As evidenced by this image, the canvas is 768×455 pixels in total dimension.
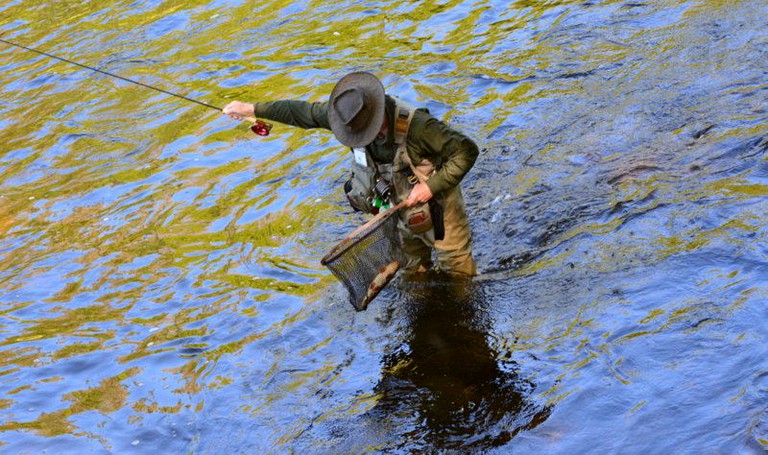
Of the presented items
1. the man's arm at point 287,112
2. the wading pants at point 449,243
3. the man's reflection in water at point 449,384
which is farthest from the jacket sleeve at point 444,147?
the man's reflection in water at point 449,384

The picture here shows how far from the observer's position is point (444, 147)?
652 cm

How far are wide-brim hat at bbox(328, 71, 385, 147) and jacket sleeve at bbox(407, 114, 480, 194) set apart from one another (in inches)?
14.0

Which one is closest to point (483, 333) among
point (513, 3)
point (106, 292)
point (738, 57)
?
point (106, 292)

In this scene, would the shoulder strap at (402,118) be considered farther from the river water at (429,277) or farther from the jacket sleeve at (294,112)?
the river water at (429,277)

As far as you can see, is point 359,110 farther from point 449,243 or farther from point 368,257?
point 449,243

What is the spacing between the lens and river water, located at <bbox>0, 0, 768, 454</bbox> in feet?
19.6

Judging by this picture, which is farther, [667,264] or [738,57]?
[738,57]

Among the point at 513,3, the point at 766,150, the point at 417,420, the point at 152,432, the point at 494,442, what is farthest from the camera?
the point at 513,3

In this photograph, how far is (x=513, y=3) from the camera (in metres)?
13.7

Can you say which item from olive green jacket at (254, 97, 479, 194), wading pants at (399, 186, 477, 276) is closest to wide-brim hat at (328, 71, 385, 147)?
olive green jacket at (254, 97, 479, 194)

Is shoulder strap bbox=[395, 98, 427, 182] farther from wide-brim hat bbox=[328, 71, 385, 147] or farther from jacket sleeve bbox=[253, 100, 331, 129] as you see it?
jacket sleeve bbox=[253, 100, 331, 129]

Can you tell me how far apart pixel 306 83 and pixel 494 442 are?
8.00 meters

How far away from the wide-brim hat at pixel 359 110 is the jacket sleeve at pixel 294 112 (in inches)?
19.3

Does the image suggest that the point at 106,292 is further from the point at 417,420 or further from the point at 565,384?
the point at 565,384
